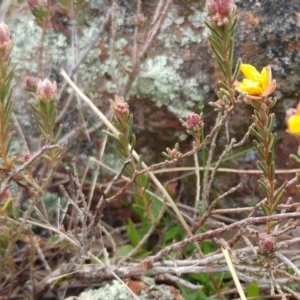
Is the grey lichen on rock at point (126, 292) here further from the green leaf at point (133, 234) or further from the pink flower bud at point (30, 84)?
the pink flower bud at point (30, 84)

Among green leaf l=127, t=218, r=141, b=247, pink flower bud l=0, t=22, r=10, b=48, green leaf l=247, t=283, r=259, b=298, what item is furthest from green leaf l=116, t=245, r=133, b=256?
pink flower bud l=0, t=22, r=10, b=48

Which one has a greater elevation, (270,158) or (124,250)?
(270,158)

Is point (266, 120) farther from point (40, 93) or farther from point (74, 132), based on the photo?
point (74, 132)

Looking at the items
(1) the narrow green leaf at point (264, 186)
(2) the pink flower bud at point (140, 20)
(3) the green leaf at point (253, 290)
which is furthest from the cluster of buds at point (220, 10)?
(3) the green leaf at point (253, 290)

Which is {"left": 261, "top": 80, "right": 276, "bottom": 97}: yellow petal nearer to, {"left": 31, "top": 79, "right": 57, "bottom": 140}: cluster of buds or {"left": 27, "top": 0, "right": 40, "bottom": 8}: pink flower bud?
{"left": 31, "top": 79, "right": 57, "bottom": 140}: cluster of buds

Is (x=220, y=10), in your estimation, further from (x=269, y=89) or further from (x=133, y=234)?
(x=133, y=234)

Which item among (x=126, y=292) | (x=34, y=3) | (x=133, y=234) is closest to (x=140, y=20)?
(x=34, y=3)

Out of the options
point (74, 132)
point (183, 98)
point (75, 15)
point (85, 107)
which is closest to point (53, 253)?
point (74, 132)

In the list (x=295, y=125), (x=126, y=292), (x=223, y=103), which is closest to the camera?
(x=295, y=125)
